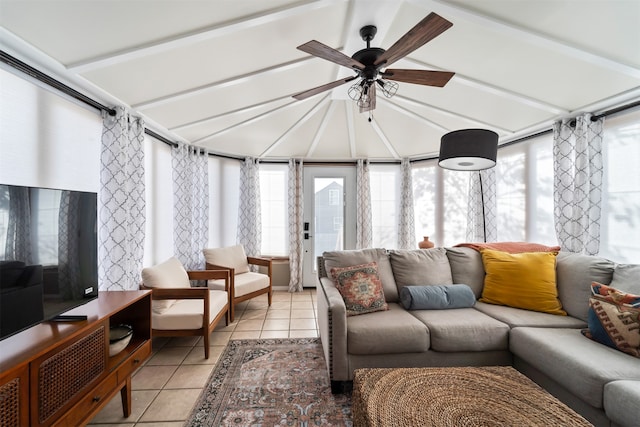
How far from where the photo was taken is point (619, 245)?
8.13ft

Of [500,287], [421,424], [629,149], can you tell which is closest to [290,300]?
[500,287]

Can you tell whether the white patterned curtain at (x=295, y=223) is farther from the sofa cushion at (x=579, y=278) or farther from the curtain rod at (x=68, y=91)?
the sofa cushion at (x=579, y=278)

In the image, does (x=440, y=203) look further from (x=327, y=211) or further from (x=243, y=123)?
(x=243, y=123)

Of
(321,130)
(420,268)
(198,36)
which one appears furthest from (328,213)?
(198,36)

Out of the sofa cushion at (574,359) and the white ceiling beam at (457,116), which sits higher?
the white ceiling beam at (457,116)

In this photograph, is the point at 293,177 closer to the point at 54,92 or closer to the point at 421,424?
the point at 54,92

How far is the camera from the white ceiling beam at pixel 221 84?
2.33 metres

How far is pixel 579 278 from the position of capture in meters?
2.16

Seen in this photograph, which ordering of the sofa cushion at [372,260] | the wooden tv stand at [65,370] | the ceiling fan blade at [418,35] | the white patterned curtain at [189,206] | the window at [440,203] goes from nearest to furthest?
1. the wooden tv stand at [65,370]
2. the ceiling fan blade at [418,35]
3. the sofa cushion at [372,260]
4. the white patterned curtain at [189,206]
5. the window at [440,203]

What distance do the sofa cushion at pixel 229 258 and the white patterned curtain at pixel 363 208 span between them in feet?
6.33

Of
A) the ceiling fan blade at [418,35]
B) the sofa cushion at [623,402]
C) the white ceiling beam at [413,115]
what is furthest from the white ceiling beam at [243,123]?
the sofa cushion at [623,402]

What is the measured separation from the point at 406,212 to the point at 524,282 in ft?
7.77

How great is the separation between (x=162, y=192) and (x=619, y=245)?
15.9 ft

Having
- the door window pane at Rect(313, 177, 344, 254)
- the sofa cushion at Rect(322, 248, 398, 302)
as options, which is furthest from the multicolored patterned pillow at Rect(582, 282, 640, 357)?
the door window pane at Rect(313, 177, 344, 254)
